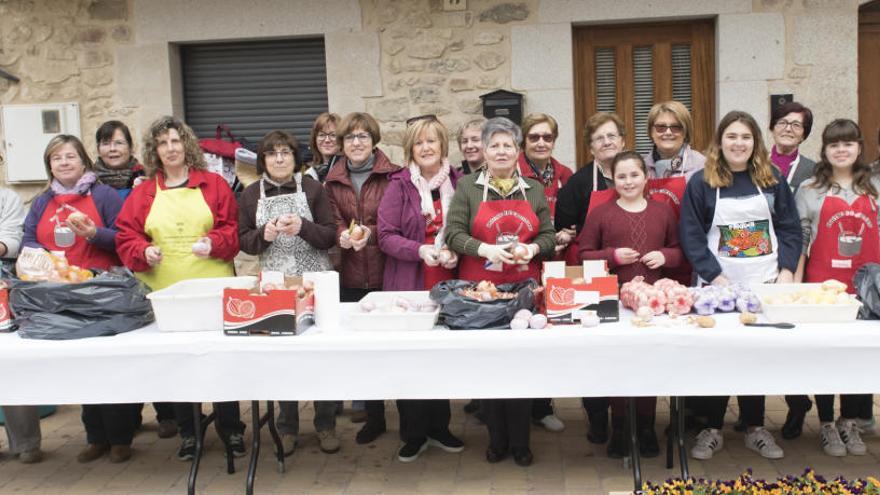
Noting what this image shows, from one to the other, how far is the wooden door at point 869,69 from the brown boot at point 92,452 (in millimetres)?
5870

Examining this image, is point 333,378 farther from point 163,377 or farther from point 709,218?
point 709,218

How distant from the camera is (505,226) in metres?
3.77

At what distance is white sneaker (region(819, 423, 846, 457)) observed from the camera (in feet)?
13.2

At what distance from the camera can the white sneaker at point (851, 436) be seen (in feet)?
13.3

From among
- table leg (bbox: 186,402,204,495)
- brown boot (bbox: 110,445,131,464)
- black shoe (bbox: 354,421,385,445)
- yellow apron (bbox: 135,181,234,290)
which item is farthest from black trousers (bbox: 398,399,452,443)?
brown boot (bbox: 110,445,131,464)

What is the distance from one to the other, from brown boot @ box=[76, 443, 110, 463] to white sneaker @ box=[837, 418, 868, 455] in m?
3.88

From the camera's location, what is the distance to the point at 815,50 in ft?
20.0

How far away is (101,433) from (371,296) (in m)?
1.86

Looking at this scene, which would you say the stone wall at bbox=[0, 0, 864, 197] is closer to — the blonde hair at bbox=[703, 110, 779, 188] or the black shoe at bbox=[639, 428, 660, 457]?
the blonde hair at bbox=[703, 110, 779, 188]

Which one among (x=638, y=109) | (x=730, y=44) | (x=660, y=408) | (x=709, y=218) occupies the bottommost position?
(x=660, y=408)

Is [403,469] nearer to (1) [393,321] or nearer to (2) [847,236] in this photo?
(1) [393,321]

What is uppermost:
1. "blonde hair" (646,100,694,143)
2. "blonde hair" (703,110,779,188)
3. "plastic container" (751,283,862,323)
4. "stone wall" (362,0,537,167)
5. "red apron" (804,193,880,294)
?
"stone wall" (362,0,537,167)

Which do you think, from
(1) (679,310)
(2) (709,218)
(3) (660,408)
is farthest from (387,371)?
(3) (660,408)

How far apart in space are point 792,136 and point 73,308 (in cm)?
372
